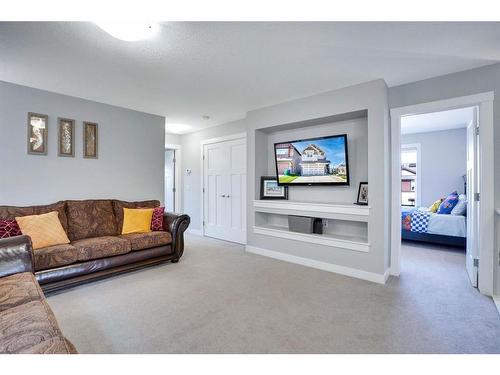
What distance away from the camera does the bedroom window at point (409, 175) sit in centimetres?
632

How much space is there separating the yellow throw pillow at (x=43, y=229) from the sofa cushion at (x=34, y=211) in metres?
0.19

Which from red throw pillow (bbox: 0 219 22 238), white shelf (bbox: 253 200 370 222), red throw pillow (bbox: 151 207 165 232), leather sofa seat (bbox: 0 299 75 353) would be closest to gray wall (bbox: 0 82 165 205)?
red throw pillow (bbox: 0 219 22 238)

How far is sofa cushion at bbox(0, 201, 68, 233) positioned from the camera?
2.82 m

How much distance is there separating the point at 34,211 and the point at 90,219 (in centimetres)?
58

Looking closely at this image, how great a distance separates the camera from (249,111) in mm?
4223

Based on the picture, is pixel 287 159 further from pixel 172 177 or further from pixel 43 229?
pixel 172 177

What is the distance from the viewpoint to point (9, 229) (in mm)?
2633

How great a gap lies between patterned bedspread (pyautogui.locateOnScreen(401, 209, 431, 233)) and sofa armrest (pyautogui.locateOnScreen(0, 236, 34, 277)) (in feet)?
17.4

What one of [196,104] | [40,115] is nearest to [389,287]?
[196,104]

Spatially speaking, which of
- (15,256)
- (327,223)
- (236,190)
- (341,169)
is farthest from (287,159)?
(15,256)

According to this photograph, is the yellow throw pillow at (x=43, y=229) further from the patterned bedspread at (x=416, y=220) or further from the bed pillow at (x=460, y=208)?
the bed pillow at (x=460, y=208)
